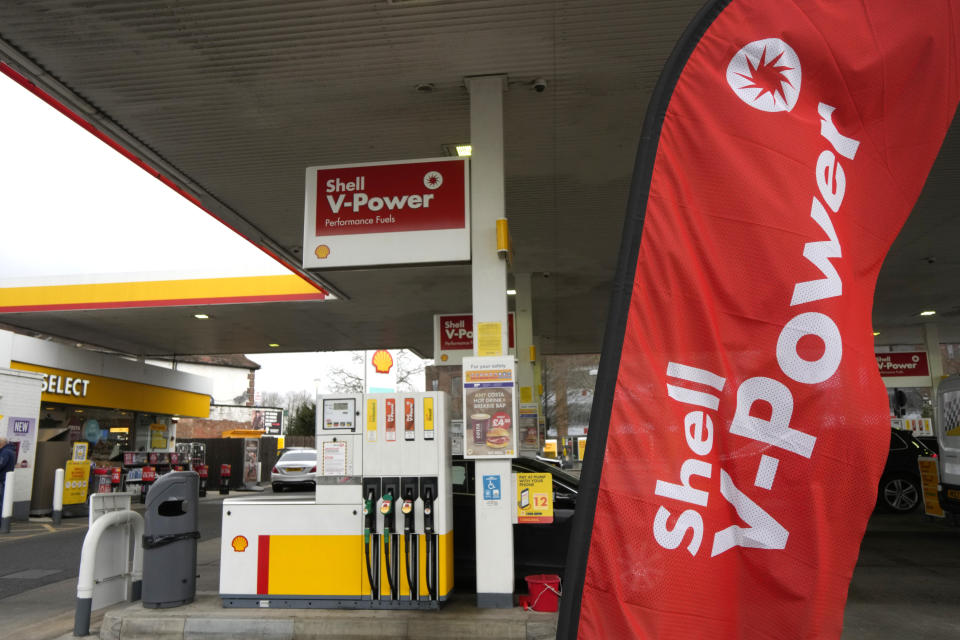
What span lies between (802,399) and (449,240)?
192 inches

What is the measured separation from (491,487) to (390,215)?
2.55 meters

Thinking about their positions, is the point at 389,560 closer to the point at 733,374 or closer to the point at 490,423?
the point at 490,423

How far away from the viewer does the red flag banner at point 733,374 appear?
158 centimetres

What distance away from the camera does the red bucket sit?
5895 mm

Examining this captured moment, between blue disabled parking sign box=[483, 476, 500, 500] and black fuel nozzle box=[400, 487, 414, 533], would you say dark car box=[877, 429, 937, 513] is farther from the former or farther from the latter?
black fuel nozzle box=[400, 487, 414, 533]

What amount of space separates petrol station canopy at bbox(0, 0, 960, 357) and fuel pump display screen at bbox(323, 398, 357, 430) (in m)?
2.86

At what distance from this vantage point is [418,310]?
54.8 ft

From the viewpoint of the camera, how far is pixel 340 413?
6.68 metres

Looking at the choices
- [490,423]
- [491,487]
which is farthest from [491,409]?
[491,487]

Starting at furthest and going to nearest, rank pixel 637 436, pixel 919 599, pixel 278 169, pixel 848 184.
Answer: pixel 278 169 < pixel 919 599 < pixel 848 184 < pixel 637 436

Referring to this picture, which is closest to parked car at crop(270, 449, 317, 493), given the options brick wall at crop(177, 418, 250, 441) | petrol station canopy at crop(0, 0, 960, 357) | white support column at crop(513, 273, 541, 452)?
white support column at crop(513, 273, 541, 452)

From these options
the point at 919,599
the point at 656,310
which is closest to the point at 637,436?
the point at 656,310

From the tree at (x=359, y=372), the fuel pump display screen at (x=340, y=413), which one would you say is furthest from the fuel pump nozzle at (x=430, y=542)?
the tree at (x=359, y=372)

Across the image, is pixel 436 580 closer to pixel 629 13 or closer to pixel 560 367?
pixel 629 13
